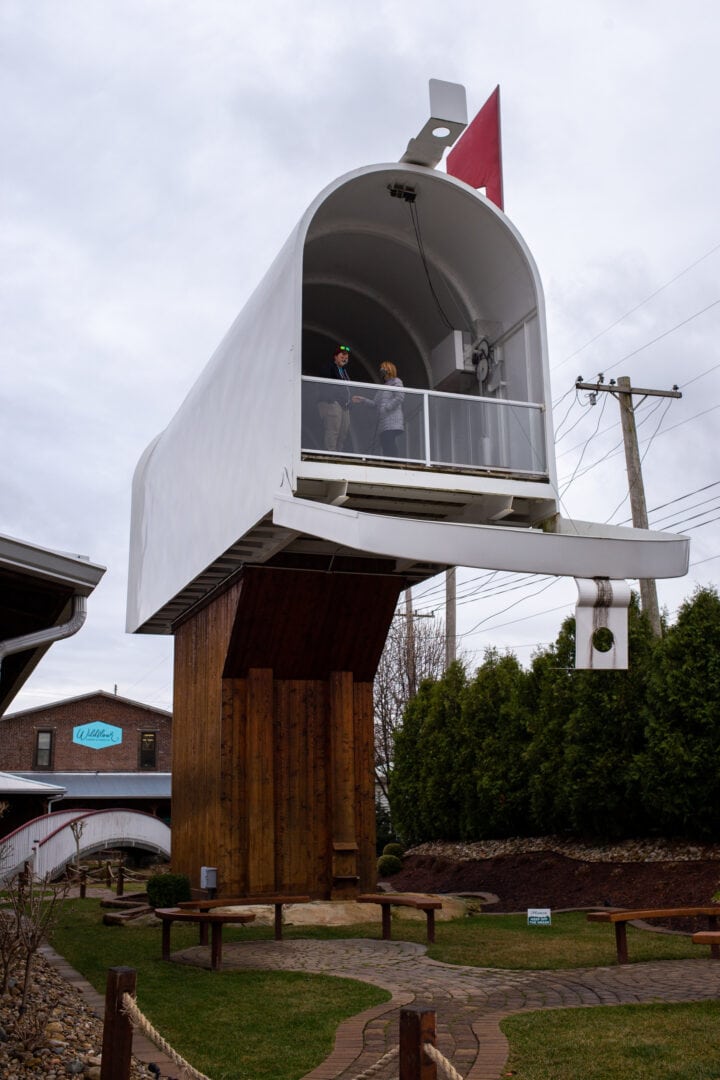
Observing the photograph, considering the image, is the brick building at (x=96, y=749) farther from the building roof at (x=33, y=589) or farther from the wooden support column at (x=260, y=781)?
the building roof at (x=33, y=589)

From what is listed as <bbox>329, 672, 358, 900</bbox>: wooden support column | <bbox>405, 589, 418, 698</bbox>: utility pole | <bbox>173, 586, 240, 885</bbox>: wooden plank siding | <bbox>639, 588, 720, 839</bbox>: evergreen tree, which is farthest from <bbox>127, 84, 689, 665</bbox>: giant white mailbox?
<bbox>405, 589, 418, 698</bbox>: utility pole

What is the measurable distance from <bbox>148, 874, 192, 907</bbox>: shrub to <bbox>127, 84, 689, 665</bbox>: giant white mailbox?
420cm

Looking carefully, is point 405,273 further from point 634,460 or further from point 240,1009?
point 240,1009

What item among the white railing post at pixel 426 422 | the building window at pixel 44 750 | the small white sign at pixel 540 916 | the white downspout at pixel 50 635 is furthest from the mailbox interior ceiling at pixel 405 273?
the building window at pixel 44 750

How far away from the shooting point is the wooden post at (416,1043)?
3.67 meters

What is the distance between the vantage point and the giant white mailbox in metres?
10.0

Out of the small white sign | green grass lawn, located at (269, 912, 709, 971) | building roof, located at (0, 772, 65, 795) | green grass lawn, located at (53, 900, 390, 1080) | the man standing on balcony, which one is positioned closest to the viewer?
green grass lawn, located at (53, 900, 390, 1080)

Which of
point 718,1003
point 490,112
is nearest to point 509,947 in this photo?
point 718,1003

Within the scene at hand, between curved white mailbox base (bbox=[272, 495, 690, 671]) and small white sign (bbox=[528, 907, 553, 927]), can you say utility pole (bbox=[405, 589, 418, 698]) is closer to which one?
small white sign (bbox=[528, 907, 553, 927])

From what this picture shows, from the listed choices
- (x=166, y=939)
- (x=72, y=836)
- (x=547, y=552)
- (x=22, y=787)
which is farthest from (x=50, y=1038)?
(x=22, y=787)

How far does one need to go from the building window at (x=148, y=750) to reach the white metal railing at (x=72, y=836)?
17.0 m

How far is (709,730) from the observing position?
14.3 metres

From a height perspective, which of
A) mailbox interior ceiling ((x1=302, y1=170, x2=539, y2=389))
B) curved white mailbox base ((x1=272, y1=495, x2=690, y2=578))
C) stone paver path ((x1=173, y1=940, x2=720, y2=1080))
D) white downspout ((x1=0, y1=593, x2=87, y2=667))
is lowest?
stone paver path ((x1=173, y1=940, x2=720, y2=1080))

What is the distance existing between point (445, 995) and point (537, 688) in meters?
11.2
